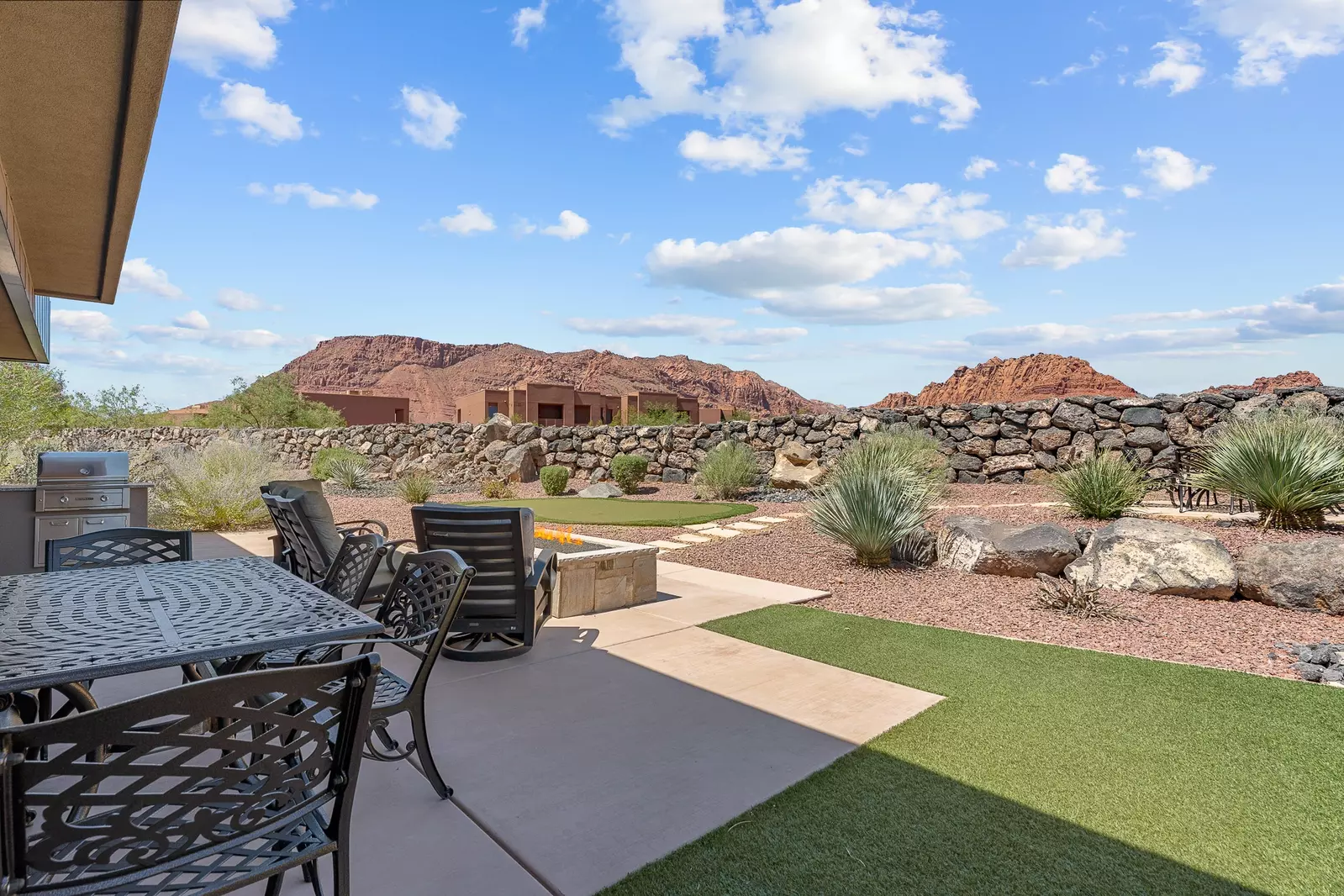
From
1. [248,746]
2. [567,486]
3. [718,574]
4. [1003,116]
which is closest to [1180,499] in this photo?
[718,574]

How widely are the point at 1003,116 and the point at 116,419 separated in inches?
1093

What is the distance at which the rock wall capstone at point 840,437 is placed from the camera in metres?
11.3

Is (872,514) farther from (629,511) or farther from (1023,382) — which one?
(1023,382)

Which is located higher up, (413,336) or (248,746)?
(413,336)

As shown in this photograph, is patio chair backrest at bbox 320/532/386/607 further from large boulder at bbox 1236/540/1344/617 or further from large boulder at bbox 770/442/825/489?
large boulder at bbox 770/442/825/489

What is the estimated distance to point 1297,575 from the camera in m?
4.92

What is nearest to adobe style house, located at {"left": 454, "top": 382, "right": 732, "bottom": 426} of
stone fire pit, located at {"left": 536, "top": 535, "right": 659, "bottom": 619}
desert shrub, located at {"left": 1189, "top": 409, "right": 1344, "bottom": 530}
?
desert shrub, located at {"left": 1189, "top": 409, "right": 1344, "bottom": 530}

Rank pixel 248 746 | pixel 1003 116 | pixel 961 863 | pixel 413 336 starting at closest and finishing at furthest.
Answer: pixel 248 746
pixel 961 863
pixel 1003 116
pixel 413 336

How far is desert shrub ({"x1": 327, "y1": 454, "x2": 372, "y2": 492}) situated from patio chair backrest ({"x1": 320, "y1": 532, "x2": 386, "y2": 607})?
521 inches

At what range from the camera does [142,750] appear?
1126 millimetres

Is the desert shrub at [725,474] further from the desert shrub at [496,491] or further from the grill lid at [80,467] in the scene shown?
the grill lid at [80,467]

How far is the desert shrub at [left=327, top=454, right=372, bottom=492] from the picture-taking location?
15953 mm

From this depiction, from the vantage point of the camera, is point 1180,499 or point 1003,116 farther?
point 1003,116

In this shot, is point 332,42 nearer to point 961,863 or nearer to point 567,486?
point 567,486
